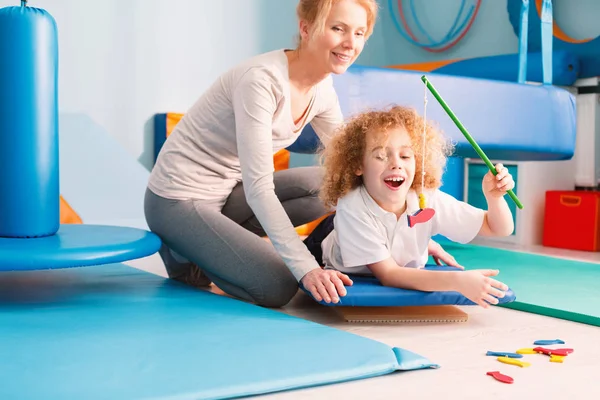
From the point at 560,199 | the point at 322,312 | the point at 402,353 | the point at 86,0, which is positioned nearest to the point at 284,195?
the point at 322,312

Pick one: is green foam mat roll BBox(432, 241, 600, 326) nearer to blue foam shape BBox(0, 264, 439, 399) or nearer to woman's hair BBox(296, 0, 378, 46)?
blue foam shape BBox(0, 264, 439, 399)

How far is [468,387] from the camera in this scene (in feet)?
4.57

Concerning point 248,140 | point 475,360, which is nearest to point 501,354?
point 475,360

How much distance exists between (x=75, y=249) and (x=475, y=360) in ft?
3.15

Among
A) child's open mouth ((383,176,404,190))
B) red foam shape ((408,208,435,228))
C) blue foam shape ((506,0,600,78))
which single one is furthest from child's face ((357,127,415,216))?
blue foam shape ((506,0,600,78))

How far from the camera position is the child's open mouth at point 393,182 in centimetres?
193

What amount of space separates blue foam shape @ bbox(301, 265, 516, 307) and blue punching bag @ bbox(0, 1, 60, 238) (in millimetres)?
811

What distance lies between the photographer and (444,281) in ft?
6.02

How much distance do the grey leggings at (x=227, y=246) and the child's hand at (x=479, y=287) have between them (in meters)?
0.45

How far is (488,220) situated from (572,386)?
0.60 meters

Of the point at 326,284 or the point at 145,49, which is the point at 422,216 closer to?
the point at 326,284

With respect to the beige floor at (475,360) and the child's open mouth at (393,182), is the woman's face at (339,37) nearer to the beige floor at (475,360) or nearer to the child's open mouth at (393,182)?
the child's open mouth at (393,182)

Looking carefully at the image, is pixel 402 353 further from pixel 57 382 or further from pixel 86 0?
pixel 86 0

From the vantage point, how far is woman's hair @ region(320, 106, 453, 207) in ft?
6.49
